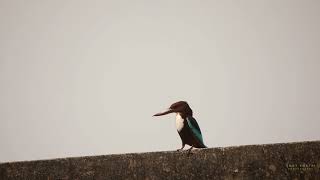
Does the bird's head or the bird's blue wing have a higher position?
the bird's head

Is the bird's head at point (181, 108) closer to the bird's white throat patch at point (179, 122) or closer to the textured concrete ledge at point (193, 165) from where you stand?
the bird's white throat patch at point (179, 122)

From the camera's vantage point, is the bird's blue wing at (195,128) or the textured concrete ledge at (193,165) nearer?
the textured concrete ledge at (193,165)

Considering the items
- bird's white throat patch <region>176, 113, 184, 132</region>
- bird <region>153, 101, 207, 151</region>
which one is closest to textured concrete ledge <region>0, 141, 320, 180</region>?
bird <region>153, 101, 207, 151</region>

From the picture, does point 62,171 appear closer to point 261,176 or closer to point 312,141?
point 261,176

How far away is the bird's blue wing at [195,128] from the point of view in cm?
492

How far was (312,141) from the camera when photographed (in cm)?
284

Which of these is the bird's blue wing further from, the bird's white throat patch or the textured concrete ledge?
the textured concrete ledge

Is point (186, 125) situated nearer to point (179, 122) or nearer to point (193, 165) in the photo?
point (179, 122)

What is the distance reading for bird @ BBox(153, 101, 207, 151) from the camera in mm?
4905

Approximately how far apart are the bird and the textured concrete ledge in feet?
5.87

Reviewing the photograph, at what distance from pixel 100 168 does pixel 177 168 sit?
710 mm

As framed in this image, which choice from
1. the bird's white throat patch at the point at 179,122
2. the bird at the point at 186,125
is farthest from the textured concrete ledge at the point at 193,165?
the bird's white throat patch at the point at 179,122

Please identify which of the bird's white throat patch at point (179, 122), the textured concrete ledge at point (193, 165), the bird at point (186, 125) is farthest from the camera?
the bird's white throat patch at point (179, 122)

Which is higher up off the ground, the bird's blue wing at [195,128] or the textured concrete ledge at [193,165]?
the textured concrete ledge at [193,165]
